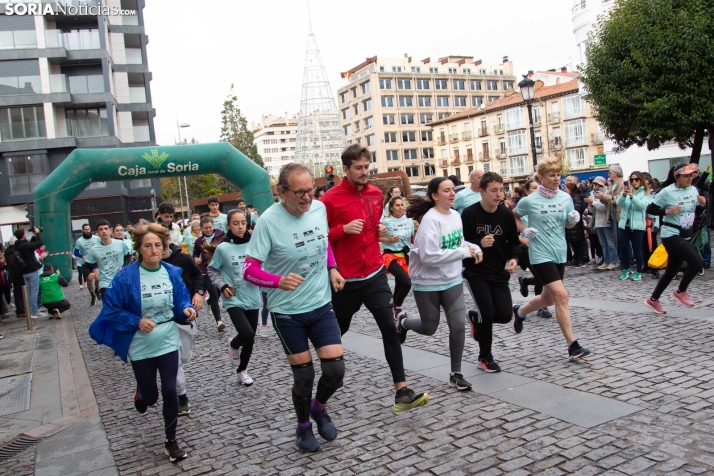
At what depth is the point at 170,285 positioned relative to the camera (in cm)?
480

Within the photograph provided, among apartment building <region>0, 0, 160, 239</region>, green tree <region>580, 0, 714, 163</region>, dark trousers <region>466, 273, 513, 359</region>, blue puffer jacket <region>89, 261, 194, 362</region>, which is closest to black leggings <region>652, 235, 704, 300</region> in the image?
dark trousers <region>466, 273, 513, 359</region>

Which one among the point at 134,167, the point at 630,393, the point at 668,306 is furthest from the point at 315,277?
the point at 134,167

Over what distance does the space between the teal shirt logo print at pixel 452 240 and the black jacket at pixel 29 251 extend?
39.7 ft

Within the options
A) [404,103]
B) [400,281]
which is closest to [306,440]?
[400,281]

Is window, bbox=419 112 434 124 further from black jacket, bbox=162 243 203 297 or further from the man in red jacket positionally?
the man in red jacket

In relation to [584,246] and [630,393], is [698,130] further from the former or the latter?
[630,393]

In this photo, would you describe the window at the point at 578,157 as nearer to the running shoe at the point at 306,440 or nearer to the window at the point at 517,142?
the window at the point at 517,142

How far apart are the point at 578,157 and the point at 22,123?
171 ft

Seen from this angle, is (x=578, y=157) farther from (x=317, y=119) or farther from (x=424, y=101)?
(x=317, y=119)

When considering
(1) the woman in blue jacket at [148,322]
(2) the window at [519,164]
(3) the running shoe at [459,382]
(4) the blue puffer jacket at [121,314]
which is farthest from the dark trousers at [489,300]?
(2) the window at [519,164]

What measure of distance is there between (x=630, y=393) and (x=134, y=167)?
13.9 meters

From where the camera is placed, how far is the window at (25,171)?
36.6 metres

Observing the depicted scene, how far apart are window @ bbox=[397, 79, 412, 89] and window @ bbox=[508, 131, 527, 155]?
25.2 metres

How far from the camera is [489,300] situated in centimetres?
569
